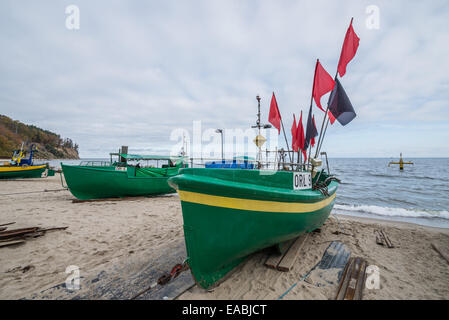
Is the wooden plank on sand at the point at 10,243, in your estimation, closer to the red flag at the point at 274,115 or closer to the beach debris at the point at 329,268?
the beach debris at the point at 329,268

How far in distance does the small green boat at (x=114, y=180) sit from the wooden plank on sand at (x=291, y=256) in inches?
247

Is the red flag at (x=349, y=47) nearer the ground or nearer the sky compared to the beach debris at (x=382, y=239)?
nearer the sky

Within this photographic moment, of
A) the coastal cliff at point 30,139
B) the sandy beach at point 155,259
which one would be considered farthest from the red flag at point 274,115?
the coastal cliff at point 30,139

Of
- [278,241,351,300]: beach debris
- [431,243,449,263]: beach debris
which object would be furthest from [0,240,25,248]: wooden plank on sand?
[431,243,449,263]: beach debris

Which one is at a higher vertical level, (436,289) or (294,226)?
(294,226)

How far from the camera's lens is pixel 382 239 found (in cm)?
593

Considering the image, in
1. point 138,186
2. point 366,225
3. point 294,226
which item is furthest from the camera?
point 138,186

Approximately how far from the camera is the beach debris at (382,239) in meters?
5.56

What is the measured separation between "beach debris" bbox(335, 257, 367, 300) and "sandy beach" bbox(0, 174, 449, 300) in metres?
0.13

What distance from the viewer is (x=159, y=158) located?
1297cm

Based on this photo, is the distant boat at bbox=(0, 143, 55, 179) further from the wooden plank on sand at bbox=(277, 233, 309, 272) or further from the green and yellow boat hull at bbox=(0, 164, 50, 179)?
the wooden plank on sand at bbox=(277, 233, 309, 272)

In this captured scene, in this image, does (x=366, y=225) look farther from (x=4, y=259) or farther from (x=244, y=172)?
(x=4, y=259)
